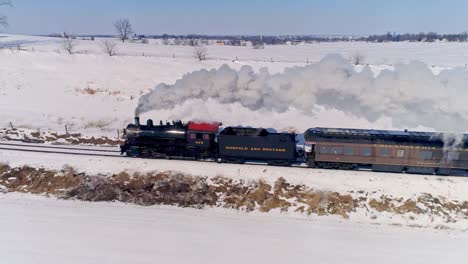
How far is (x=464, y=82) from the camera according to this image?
23.0m

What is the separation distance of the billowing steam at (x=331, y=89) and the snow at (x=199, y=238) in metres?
9.46

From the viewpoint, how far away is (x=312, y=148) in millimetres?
22078

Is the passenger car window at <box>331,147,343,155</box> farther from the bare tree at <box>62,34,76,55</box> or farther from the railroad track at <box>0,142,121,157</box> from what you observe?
the bare tree at <box>62,34,76,55</box>

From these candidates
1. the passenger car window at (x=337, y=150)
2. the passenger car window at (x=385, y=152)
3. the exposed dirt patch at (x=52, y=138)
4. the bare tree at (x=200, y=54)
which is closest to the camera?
the passenger car window at (x=385, y=152)

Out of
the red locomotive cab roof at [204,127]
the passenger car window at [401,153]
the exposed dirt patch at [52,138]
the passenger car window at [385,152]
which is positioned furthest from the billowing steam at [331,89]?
the exposed dirt patch at [52,138]

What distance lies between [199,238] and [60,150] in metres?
15.9

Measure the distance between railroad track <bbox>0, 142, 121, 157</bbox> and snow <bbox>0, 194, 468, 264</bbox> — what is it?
21.1ft

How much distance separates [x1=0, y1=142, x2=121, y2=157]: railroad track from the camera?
25.6 metres

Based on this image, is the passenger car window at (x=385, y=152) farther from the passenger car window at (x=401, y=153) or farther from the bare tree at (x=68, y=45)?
the bare tree at (x=68, y=45)

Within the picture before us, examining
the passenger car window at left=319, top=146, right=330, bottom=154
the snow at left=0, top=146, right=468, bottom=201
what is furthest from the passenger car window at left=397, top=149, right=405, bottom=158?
the passenger car window at left=319, top=146, right=330, bottom=154

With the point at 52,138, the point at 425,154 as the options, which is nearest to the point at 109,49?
the point at 52,138

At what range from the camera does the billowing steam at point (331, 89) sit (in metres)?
23.6

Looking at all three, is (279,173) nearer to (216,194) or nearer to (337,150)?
(337,150)

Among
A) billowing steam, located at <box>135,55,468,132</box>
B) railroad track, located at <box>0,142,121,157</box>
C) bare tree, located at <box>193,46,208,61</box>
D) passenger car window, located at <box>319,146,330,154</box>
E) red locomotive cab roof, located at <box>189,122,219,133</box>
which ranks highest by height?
bare tree, located at <box>193,46,208,61</box>
